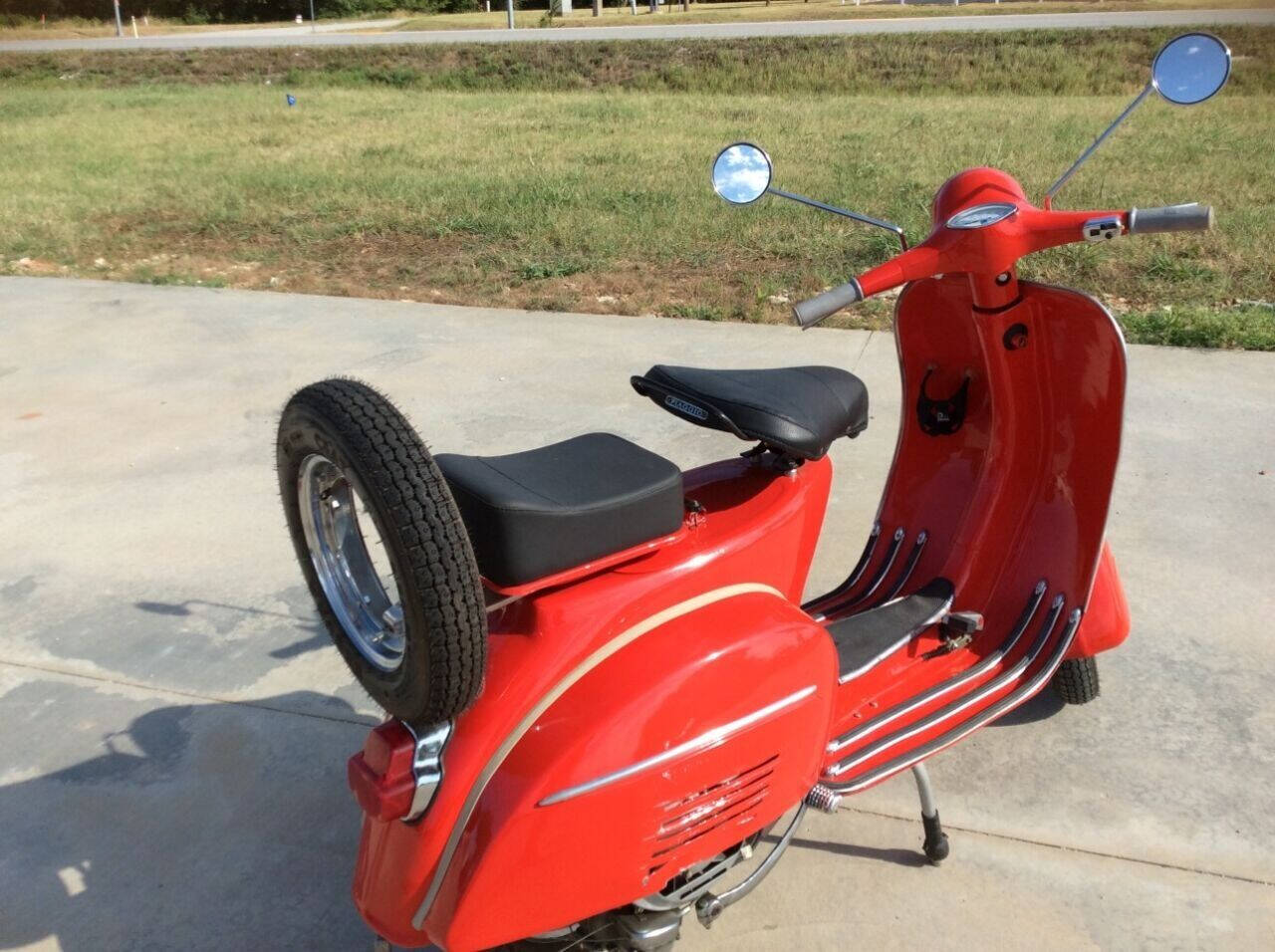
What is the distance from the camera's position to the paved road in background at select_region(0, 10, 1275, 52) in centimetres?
1927

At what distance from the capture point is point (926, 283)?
8.48 ft

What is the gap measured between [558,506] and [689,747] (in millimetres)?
403

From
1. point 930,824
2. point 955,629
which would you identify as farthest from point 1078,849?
point 955,629

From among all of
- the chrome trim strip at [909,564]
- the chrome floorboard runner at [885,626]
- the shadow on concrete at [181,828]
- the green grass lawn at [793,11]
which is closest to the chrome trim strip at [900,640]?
the chrome floorboard runner at [885,626]

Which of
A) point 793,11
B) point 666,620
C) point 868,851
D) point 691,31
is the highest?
point 793,11

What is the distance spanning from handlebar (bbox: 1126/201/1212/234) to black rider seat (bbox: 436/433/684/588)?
0.94 m

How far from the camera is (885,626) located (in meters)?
2.43

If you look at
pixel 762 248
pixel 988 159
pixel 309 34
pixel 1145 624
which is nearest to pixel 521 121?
pixel 988 159

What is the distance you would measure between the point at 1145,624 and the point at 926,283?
1213 mm

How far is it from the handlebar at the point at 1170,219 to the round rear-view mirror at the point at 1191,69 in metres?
0.37

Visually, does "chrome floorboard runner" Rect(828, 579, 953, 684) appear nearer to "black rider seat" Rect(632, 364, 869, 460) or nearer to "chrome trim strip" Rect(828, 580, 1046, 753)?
"chrome trim strip" Rect(828, 580, 1046, 753)

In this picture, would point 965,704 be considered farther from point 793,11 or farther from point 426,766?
point 793,11

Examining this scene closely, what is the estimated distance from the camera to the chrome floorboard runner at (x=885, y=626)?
2.34m

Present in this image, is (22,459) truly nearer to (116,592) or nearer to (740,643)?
(116,592)
